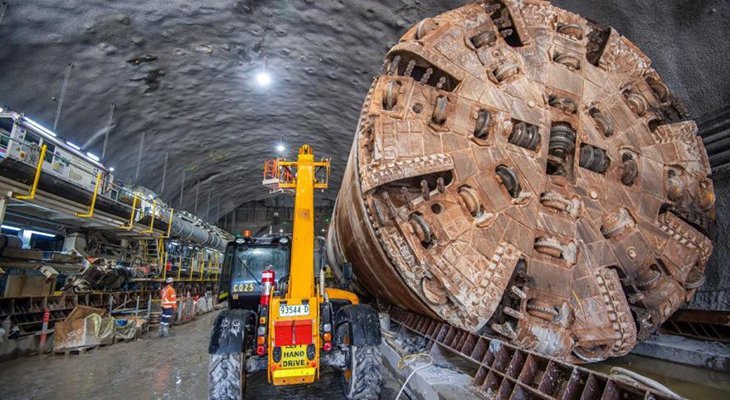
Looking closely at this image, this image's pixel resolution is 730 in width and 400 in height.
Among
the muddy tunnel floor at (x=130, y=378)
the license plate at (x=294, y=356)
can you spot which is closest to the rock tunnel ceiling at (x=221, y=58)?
the muddy tunnel floor at (x=130, y=378)

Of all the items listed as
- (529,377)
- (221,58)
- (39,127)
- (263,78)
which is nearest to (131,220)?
(39,127)

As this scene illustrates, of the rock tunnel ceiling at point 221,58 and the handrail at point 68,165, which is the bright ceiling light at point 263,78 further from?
the handrail at point 68,165

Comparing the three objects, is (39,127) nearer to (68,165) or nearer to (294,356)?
(68,165)

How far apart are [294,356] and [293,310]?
39 centimetres

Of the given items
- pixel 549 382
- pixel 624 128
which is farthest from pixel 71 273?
pixel 624 128

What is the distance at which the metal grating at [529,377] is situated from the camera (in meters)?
2.02

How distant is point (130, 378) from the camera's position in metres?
4.75

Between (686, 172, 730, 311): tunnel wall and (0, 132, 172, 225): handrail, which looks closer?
(686, 172, 730, 311): tunnel wall

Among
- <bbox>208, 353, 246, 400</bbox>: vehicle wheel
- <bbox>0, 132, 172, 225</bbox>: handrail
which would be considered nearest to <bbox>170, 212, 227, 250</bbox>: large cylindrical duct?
<bbox>0, 132, 172, 225</bbox>: handrail

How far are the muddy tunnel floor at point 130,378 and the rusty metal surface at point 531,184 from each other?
1564 mm

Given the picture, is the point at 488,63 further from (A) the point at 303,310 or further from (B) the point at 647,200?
(A) the point at 303,310

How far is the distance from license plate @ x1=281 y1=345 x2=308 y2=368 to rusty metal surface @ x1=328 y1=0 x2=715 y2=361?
1.07 metres

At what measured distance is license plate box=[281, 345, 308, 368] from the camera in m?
3.13

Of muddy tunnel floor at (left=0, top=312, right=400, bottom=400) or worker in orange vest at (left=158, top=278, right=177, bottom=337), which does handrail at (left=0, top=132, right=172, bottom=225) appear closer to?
worker in orange vest at (left=158, top=278, right=177, bottom=337)
